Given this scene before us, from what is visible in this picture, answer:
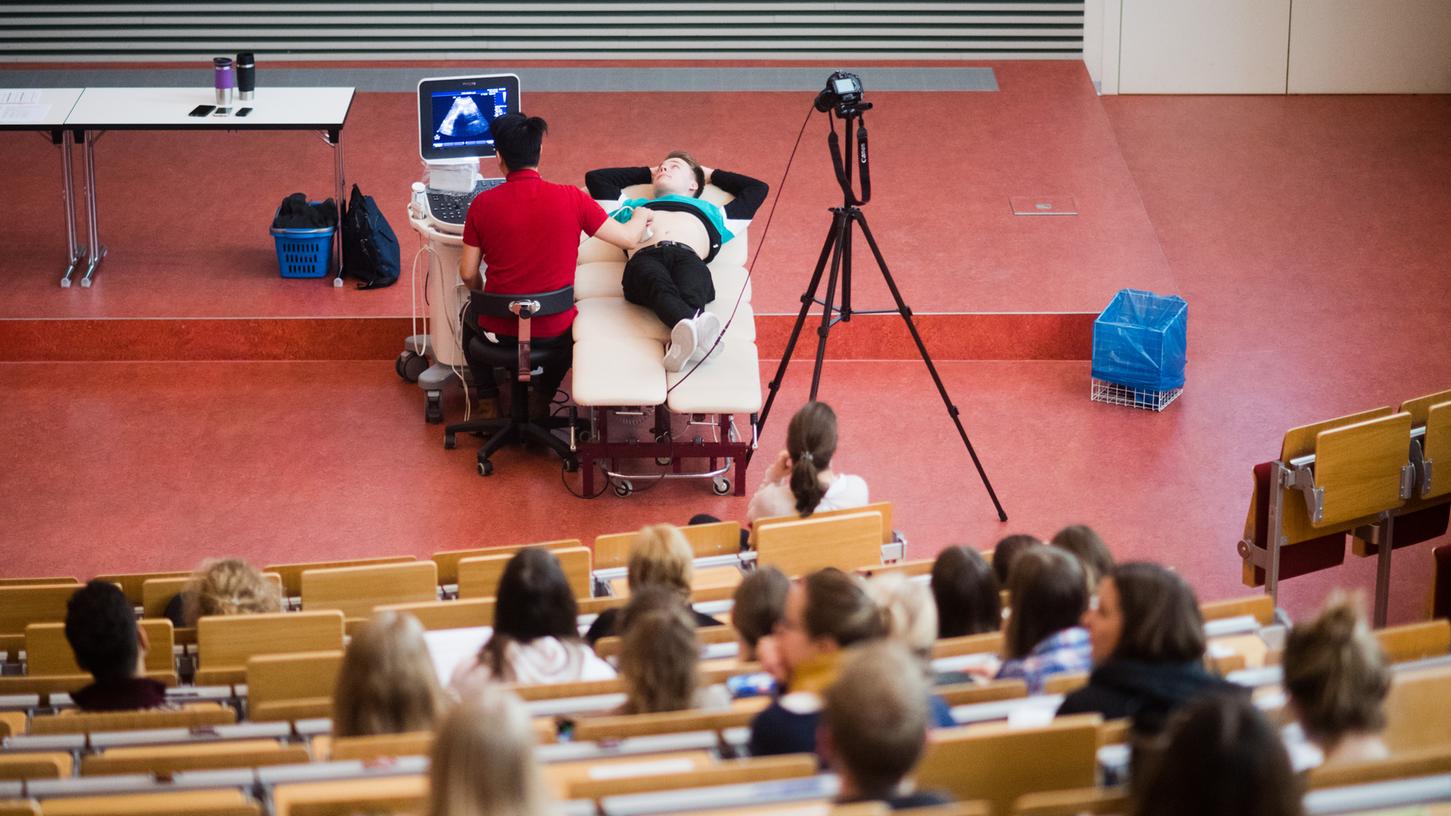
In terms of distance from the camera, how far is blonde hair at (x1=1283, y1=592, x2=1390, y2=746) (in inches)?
111

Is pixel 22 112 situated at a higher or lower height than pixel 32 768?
higher

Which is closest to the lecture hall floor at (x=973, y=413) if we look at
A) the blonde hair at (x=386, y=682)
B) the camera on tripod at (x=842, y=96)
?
the camera on tripod at (x=842, y=96)

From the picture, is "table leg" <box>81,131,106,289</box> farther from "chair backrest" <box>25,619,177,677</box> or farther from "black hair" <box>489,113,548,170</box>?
"chair backrest" <box>25,619,177,677</box>

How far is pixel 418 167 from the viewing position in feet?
29.3

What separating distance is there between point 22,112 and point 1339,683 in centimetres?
Answer: 655

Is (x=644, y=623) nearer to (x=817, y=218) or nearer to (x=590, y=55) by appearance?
(x=817, y=218)

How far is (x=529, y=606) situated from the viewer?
359cm

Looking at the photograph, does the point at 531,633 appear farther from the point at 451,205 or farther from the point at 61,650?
the point at 451,205

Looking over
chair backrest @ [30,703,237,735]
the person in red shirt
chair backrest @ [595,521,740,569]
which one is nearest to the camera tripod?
the person in red shirt

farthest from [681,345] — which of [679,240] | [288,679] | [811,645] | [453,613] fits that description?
[811,645]

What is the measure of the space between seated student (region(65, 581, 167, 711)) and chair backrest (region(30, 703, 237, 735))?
0.15 m

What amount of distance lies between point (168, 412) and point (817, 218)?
323 centimetres

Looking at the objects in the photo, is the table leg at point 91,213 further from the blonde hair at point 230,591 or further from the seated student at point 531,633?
the seated student at point 531,633

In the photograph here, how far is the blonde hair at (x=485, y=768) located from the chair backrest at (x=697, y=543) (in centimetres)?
252
